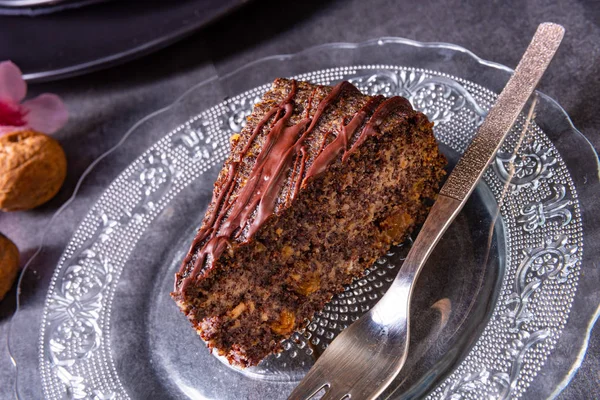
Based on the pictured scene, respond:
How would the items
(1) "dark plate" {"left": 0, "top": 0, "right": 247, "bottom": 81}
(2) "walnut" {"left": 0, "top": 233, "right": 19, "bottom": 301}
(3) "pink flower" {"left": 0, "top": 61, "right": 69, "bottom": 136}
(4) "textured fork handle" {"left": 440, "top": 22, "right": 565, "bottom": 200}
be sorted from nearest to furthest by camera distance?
1. (4) "textured fork handle" {"left": 440, "top": 22, "right": 565, "bottom": 200}
2. (2) "walnut" {"left": 0, "top": 233, "right": 19, "bottom": 301}
3. (3) "pink flower" {"left": 0, "top": 61, "right": 69, "bottom": 136}
4. (1) "dark plate" {"left": 0, "top": 0, "right": 247, "bottom": 81}

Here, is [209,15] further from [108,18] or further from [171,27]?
[108,18]

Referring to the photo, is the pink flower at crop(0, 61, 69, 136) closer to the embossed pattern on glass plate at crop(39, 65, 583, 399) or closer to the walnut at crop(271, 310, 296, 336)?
the embossed pattern on glass plate at crop(39, 65, 583, 399)

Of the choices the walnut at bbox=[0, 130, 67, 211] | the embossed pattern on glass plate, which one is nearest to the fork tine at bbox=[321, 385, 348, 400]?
the embossed pattern on glass plate

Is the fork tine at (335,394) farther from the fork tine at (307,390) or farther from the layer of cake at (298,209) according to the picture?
the layer of cake at (298,209)

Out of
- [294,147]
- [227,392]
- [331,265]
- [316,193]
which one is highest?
[294,147]

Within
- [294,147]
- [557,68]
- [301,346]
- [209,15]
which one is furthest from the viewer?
[209,15]

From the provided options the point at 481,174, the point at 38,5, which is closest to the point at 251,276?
the point at 481,174
